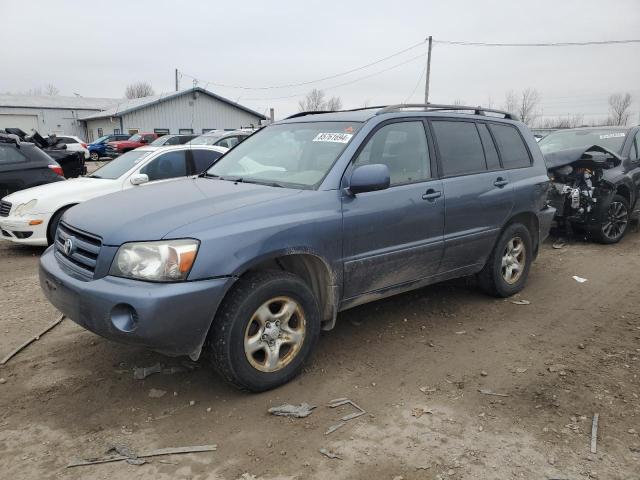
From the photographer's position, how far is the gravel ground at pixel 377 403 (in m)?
2.66

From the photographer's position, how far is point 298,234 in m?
3.32

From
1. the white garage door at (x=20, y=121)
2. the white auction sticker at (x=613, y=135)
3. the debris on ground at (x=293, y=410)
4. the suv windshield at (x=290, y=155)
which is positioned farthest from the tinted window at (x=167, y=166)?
the white garage door at (x=20, y=121)

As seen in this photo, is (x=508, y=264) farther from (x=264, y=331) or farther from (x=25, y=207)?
(x=25, y=207)

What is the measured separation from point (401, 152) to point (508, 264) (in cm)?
191

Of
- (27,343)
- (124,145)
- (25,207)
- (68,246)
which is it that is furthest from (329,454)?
(124,145)

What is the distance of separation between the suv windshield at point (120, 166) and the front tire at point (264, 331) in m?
5.09

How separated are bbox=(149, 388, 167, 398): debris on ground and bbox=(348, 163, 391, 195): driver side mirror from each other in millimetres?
1880

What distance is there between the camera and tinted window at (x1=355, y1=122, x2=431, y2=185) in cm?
393

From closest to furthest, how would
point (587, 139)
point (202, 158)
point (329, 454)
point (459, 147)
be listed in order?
point (329, 454), point (459, 147), point (202, 158), point (587, 139)

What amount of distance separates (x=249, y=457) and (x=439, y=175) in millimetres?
2694

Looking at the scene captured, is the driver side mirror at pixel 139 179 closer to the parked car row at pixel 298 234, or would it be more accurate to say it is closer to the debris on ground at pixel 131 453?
the parked car row at pixel 298 234

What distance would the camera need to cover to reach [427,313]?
4.83 meters

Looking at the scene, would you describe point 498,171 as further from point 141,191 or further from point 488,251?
point 141,191

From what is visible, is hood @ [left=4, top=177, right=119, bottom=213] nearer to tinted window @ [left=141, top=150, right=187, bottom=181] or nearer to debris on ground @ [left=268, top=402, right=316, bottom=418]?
tinted window @ [left=141, top=150, right=187, bottom=181]
